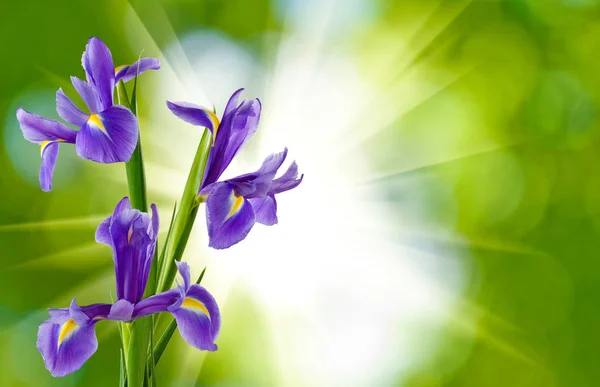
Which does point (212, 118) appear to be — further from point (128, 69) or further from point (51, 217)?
point (51, 217)

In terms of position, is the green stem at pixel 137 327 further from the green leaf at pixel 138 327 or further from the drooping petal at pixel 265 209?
the drooping petal at pixel 265 209

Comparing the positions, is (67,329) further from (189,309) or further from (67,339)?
(189,309)

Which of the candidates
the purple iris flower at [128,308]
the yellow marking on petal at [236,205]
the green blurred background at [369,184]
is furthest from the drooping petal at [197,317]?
the green blurred background at [369,184]

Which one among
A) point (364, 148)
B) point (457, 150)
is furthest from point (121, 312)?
point (457, 150)

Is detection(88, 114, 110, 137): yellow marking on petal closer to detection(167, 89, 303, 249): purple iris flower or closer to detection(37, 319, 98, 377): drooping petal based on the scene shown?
detection(167, 89, 303, 249): purple iris flower

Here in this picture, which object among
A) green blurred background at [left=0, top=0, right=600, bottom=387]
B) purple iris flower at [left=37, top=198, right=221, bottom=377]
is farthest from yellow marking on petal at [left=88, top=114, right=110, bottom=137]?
green blurred background at [left=0, top=0, right=600, bottom=387]
